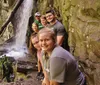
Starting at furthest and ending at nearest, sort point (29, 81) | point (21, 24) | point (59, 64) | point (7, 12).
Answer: point (7, 12) < point (21, 24) < point (29, 81) < point (59, 64)

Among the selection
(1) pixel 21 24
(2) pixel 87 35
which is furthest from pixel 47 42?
(1) pixel 21 24

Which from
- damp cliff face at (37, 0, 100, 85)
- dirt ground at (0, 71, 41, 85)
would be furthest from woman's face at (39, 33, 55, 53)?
dirt ground at (0, 71, 41, 85)

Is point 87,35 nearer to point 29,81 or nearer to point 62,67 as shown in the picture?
point 62,67

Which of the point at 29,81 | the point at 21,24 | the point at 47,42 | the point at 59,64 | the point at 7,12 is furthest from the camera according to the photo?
the point at 7,12

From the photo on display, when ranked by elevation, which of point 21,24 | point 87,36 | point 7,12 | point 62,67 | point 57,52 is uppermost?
point 57,52

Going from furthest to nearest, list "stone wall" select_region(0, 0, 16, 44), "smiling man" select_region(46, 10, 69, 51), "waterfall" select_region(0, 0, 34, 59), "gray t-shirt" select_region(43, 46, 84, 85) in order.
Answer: "stone wall" select_region(0, 0, 16, 44)
"waterfall" select_region(0, 0, 34, 59)
"smiling man" select_region(46, 10, 69, 51)
"gray t-shirt" select_region(43, 46, 84, 85)

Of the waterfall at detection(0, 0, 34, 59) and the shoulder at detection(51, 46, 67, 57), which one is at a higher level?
the shoulder at detection(51, 46, 67, 57)

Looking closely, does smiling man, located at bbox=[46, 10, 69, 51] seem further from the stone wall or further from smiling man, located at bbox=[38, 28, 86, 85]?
the stone wall

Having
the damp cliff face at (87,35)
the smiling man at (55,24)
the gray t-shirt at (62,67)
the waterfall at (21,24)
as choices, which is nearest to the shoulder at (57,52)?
the gray t-shirt at (62,67)

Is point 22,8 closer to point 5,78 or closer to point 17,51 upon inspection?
point 17,51

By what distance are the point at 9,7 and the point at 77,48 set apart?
34.6 feet

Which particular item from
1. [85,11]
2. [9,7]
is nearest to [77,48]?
[85,11]

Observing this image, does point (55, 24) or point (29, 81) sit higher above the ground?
point (55, 24)

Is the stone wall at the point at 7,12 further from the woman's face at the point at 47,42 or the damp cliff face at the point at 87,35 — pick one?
the woman's face at the point at 47,42
